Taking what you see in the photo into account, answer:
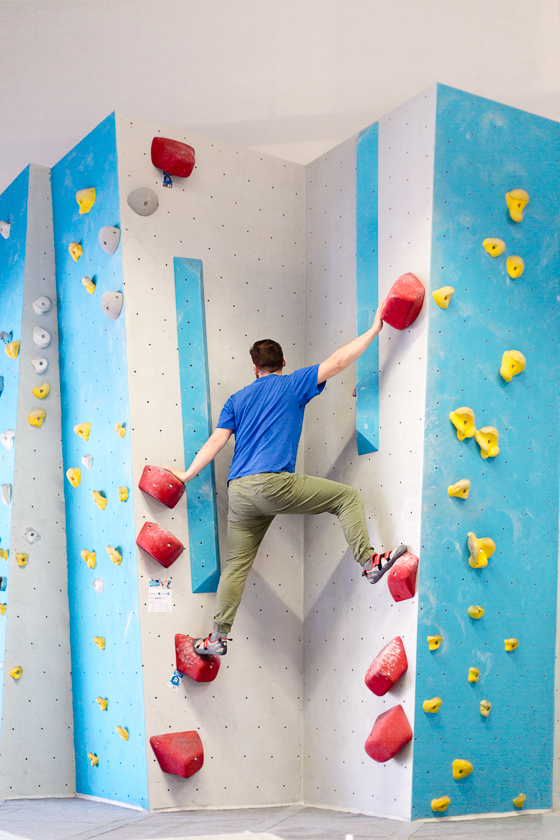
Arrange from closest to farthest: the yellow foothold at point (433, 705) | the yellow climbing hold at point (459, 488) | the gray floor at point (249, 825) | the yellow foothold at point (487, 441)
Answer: the gray floor at point (249, 825) → the yellow foothold at point (433, 705) → the yellow climbing hold at point (459, 488) → the yellow foothold at point (487, 441)

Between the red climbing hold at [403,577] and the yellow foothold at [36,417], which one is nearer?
the red climbing hold at [403,577]

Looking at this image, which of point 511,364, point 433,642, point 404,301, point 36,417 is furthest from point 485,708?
point 36,417

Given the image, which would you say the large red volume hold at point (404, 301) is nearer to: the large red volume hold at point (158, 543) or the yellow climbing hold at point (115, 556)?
the large red volume hold at point (158, 543)

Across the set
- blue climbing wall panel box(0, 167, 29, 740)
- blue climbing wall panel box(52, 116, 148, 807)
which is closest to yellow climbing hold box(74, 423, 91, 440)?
blue climbing wall panel box(52, 116, 148, 807)

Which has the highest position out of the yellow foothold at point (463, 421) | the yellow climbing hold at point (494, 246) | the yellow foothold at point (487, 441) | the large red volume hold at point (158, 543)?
the yellow climbing hold at point (494, 246)

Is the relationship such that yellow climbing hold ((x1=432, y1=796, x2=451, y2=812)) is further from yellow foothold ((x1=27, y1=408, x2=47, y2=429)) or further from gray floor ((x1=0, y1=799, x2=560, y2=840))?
yellow foothold ((x1=27, y1=408, x2=47, y2=429))

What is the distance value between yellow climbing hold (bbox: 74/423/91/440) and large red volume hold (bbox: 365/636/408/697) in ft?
6.20

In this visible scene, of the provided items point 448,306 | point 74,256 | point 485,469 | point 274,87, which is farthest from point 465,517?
point 274,87

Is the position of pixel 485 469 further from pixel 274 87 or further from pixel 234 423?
pixel 274 87

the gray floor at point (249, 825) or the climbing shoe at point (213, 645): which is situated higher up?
the climbing shoe at point (213, 645)

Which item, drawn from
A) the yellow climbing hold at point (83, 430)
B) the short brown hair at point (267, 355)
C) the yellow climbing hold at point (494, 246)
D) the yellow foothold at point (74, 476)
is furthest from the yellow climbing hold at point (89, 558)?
the yellow climbing hold at point (494, 246)

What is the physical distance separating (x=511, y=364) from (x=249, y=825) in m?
2.36

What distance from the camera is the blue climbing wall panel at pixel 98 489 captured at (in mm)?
3727

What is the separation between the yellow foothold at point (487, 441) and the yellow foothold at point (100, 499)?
186 centimetres
